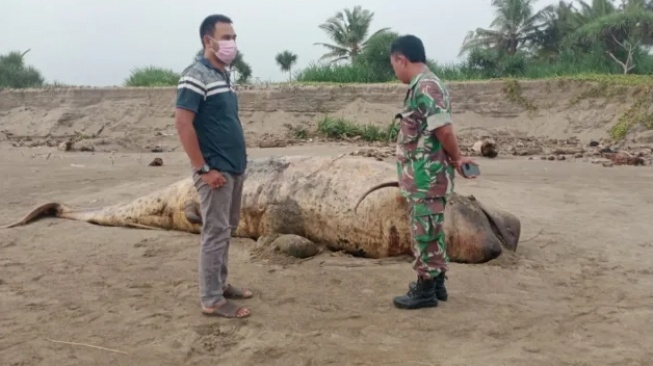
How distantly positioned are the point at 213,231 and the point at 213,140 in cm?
54

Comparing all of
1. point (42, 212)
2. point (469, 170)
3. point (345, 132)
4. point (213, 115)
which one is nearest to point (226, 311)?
point (213, 115)

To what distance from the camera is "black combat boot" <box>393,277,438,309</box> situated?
4.33m

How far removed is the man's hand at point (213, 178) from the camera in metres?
4.10

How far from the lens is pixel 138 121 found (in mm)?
21281

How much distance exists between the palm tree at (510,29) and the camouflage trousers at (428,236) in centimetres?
3830

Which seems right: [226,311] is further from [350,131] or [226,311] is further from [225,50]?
[350,131]

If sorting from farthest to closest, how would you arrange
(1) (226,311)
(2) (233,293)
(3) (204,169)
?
1. (2) (233,293)
2. (1) (226,311)
3. (3) (204,169)

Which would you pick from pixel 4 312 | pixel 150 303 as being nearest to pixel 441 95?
pixel 150 303

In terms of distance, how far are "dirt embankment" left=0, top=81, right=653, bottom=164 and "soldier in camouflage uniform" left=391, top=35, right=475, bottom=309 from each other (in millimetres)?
11974

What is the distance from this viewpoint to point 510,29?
140 feet

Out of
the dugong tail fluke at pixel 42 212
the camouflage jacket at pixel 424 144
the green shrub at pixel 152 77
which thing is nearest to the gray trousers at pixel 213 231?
→ the camouflage jacket at pixel 424 144

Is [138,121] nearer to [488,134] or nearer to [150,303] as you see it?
[488,134]

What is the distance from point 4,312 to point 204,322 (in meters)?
1.27

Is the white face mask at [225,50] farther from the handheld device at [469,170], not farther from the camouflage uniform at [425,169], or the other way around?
the handheld device at [469,170]
